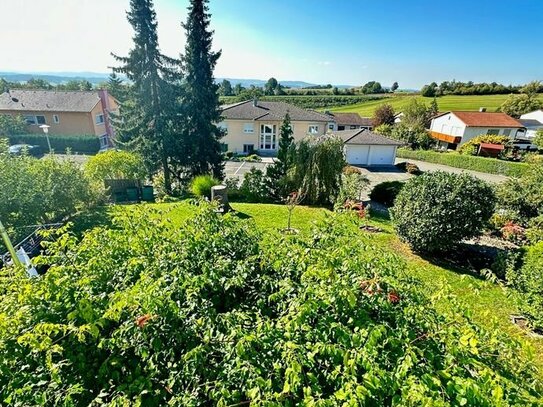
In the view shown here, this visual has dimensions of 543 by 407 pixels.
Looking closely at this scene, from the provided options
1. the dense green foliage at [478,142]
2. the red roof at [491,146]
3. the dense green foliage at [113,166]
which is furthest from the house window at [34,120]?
the red roof at [491,146]

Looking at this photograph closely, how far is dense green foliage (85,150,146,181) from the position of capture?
16.7 metres

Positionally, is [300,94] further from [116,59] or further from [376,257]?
[376,257]

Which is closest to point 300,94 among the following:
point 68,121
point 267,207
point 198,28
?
point 68,121

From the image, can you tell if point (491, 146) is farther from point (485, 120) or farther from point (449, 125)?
point (449, 125)

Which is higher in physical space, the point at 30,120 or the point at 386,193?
the point at 30,120

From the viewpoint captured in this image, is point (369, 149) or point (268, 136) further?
point (268, 136)

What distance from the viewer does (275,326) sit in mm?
2762

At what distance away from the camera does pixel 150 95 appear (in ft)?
60.6

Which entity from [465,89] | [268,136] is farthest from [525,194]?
[465,89]

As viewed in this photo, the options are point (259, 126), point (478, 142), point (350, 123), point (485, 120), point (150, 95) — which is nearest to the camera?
point (150, 95)

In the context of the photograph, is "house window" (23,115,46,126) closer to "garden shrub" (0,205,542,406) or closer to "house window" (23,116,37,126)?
"house window" (23,116,37,126)

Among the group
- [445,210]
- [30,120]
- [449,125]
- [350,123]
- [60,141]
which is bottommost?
[60,141]

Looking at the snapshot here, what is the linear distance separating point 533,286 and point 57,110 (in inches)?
Answer: 1738

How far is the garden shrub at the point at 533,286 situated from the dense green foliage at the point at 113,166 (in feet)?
58.4
